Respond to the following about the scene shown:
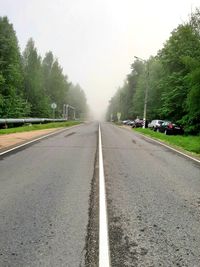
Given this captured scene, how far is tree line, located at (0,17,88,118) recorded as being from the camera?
50875 mm

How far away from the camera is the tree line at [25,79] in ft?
167

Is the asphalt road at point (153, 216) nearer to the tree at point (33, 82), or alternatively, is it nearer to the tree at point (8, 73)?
the tree at point (8, 73)

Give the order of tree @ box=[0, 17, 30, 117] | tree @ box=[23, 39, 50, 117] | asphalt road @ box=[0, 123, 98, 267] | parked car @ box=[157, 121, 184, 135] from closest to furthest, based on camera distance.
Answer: asphalt road @ box=[0, 123, 98, 267] < parked car @ box=[157, 121, 184, 135] < tree @ box=[0, 17, 30, 117] < tree @ box=[23, 39, 50, 117]

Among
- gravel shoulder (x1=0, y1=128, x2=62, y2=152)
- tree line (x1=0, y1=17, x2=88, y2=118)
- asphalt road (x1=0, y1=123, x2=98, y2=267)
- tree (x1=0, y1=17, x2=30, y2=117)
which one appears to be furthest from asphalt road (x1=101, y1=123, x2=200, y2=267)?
tree (x1=0, y1=17, x2=30, y2=117)

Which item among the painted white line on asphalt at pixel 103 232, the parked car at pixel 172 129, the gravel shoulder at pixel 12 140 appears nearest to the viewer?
the painted white line on asphalt at pixel 103 232

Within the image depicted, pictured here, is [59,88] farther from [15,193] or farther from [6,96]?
[15,193]

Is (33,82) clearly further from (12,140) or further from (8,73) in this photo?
(12,140)

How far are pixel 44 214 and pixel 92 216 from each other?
825 millimetres

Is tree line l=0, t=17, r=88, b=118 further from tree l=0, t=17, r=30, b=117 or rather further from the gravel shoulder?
the gravel shoulder

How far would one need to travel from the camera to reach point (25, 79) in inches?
2926

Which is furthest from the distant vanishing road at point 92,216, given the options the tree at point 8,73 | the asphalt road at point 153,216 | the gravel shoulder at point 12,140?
the tree at point 8,73

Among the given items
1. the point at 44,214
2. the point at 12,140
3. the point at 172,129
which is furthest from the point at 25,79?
the point at 44,214

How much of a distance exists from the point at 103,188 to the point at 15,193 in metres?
2.03

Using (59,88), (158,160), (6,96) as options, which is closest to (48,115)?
(59,88)
